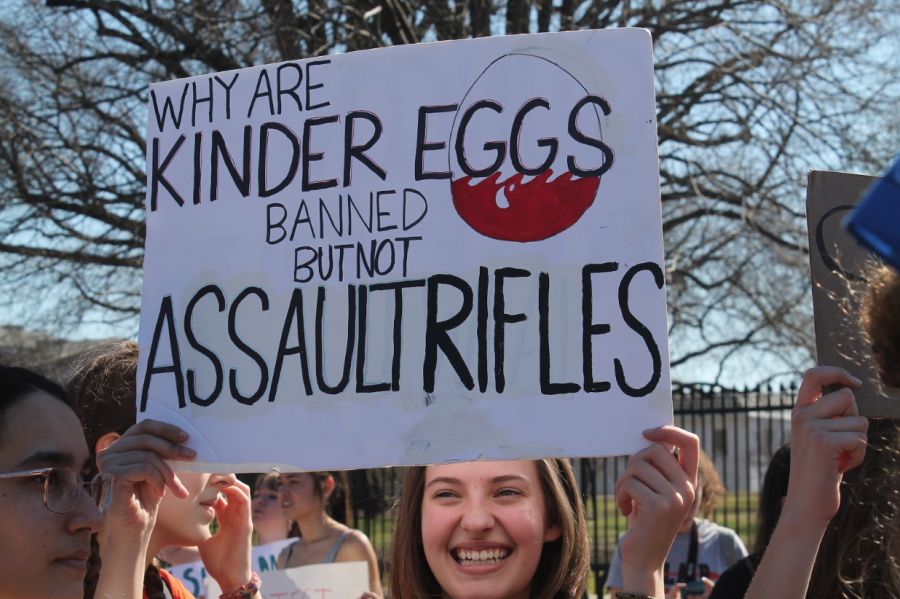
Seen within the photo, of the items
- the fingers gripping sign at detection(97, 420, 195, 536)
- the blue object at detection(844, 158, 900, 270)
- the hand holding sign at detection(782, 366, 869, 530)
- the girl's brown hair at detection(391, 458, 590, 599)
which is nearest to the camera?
the blue object at detection(844, 158, 900, 270)

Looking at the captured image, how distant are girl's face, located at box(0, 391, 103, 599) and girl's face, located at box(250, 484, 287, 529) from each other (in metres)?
2.92

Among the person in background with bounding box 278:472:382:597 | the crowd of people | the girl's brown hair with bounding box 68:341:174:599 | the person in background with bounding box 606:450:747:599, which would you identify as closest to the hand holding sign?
the crowd of people

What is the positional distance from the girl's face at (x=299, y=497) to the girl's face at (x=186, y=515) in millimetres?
2239

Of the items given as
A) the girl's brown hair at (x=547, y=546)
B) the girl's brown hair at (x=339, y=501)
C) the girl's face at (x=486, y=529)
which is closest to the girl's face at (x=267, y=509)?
the girl's brown hair at (x=339, y=501)

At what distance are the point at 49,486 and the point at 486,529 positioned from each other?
101cm

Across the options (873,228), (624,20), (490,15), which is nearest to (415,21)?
(490,15)

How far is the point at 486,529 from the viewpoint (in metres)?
2.21

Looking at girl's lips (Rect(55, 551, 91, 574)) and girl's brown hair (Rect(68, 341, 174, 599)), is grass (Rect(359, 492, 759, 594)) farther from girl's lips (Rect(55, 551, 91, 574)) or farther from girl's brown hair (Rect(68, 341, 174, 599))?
girl's lips (Rect(55, 551, 91, 574))

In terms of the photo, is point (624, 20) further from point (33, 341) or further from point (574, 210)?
point (574, 210)

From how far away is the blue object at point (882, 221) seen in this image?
0.91 m

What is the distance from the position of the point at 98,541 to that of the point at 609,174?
65.5 inches

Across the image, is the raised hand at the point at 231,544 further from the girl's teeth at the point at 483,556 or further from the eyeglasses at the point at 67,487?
the girl's teeth at the point at 483,556

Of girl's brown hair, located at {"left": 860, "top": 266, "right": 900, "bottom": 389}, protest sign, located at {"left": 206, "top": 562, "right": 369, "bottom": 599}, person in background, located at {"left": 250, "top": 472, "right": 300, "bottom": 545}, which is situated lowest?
protest sign, located at {"left": 206, "top": 562, "right": 369, "bottom": 599}

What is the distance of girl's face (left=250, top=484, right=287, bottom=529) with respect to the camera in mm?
4781
